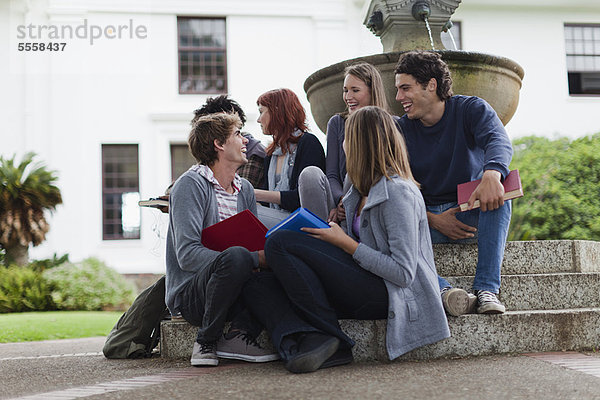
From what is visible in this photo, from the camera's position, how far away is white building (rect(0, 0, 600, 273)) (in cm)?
1459

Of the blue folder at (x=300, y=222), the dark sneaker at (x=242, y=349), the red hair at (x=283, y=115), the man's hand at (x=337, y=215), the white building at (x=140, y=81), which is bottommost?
the dark sneaker at (x=242, y=349)

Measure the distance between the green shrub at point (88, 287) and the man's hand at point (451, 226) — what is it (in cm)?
935

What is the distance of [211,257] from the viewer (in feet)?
10.8

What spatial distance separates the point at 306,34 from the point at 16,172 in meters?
7.07

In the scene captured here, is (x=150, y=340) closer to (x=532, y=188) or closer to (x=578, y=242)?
(x=578, y=242)

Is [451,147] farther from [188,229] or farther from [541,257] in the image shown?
[188,229]

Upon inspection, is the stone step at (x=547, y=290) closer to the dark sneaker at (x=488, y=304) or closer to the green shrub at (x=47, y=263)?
the dark sneaker at (x=488, y=304)

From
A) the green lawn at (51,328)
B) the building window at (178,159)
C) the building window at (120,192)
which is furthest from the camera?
the building window at (178,159)

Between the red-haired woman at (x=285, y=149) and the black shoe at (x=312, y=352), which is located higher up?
the red-haired woman at (x=285, y=149)

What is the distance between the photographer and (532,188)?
445 inches

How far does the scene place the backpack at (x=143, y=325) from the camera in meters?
3.92

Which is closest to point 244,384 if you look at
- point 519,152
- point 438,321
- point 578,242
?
point 438,321

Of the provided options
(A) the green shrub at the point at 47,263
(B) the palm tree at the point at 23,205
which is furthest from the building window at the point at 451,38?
(A) the green shrub at the point at 47,263

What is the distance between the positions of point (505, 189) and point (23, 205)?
11.5 metres
